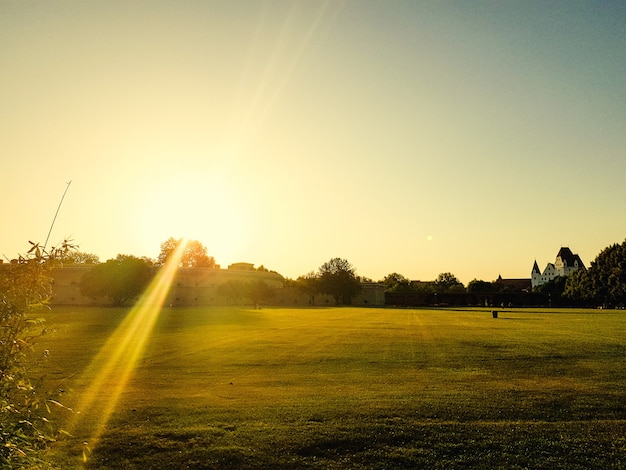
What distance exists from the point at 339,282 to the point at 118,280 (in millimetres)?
65975

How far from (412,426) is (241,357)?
1274 cm

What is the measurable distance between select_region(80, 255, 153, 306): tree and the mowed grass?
249 feet

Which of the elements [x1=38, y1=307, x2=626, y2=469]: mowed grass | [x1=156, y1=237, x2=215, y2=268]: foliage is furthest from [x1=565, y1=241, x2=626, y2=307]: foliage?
[x1=156, y1=237, x2=215, y2=268]: foliage

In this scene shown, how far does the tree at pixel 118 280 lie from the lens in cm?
9512

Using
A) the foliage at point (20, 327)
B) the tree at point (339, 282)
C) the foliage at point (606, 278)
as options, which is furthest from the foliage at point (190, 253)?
the foliage at point (20, 327)

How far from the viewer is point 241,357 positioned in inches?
879

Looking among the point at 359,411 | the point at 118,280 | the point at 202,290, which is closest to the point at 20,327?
the point at 359,411

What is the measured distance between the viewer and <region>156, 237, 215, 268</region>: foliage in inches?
7096

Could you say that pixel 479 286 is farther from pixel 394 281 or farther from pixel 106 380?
pixel 106 380

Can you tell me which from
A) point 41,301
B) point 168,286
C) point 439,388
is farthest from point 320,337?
point 168,286

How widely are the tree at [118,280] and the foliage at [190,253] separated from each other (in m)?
80.0

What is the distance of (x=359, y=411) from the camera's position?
12.1m

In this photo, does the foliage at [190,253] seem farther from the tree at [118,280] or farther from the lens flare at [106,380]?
the lens flare at [106,380]

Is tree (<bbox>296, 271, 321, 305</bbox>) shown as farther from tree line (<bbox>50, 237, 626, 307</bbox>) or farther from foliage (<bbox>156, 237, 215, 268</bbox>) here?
foliage (<bbox>156, 237, 215, 268</bbox>)
